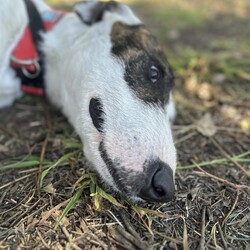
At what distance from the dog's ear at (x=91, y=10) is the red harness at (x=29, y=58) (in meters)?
0.24

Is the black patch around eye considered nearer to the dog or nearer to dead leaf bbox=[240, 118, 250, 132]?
the dog

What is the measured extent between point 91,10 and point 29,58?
1.97ft

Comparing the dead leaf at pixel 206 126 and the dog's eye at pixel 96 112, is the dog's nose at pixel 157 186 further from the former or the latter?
the dead leaf at pixel 206 126

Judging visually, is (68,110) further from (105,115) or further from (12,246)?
(12,246)

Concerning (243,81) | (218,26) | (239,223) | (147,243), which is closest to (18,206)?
(147,243)

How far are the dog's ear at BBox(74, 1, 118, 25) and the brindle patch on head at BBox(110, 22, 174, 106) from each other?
0.24 meters

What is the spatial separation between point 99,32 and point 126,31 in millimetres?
195

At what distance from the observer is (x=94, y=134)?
2.53 meters

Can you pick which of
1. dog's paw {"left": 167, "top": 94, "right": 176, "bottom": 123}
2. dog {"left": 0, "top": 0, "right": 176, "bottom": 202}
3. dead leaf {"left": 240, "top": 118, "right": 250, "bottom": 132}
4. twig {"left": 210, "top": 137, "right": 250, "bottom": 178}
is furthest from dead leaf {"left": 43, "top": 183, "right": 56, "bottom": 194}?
dead leaf {"left": 240, "top": 118, "right": 250, "bottom": 132}

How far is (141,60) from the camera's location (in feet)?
9.32

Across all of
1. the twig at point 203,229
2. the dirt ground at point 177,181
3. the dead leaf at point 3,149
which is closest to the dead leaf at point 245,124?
the dirt ground at point 177,181

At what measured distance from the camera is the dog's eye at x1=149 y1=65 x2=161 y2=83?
281cm

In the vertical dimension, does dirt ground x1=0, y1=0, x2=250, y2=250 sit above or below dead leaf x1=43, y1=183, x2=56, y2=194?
below

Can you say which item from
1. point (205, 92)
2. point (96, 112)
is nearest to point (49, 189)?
point (96, 112)
